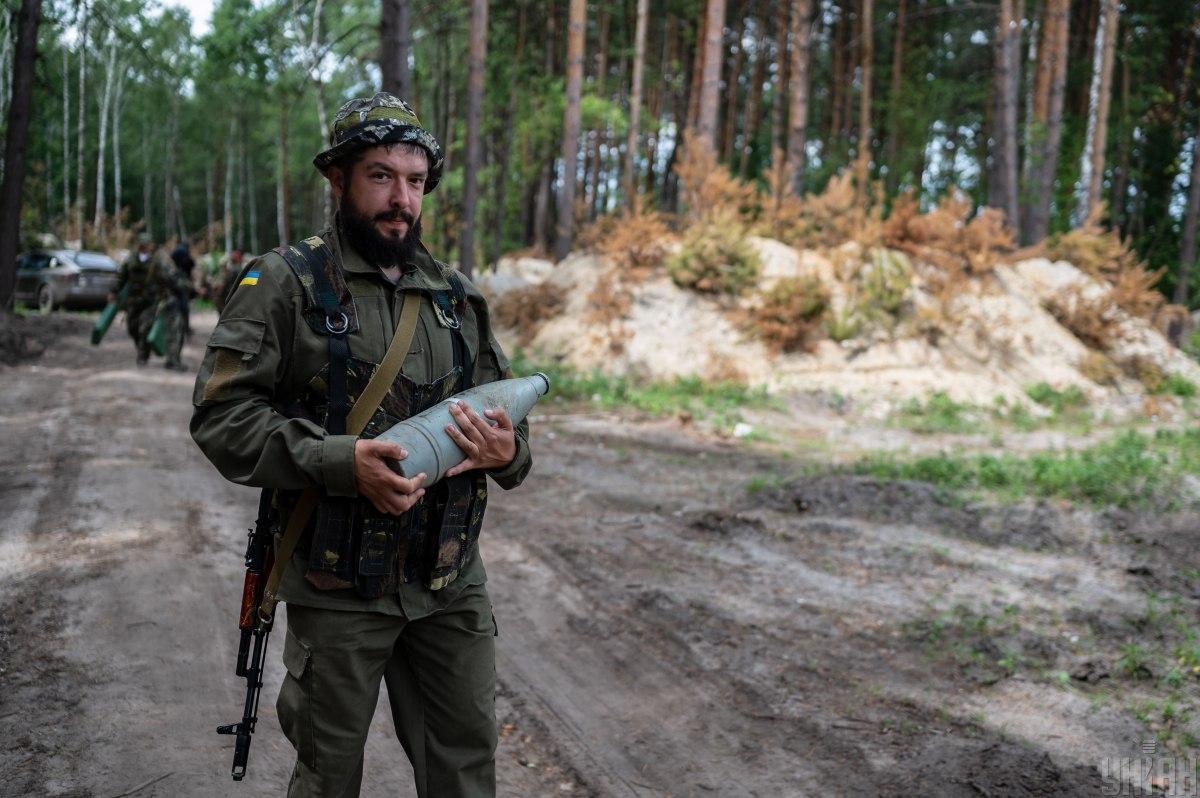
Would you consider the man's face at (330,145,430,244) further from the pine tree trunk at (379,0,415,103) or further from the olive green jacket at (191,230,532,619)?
the pine tree trunk at (379,0,415,103)

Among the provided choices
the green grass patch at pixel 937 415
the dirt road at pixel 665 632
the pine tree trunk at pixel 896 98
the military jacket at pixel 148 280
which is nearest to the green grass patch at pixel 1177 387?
the green grass patch at pixel 937 415

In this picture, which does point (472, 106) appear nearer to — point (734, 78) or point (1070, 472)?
point (1070, 472)

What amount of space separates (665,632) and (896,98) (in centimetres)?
2711

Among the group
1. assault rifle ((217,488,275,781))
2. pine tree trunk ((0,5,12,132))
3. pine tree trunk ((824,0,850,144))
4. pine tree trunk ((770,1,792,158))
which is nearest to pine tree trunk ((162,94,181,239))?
pine tree trunk ((0,5,12,132))

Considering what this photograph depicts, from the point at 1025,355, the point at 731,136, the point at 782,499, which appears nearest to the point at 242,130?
the point at 731,136

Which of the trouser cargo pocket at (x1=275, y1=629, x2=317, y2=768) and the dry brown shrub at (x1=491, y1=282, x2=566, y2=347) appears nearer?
the trouser cargo pocket at (x1=275, y1=629, x2=317, y2=768)

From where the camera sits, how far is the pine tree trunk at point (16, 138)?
1499 centimetres

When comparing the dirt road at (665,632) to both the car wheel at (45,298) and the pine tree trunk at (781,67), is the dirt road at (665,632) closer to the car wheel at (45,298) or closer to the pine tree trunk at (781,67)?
the car wheel at (45,298)

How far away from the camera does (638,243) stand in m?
14.7

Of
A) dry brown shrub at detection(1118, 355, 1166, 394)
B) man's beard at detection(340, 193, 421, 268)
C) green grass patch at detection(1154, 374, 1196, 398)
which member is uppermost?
man's beard at detection(340, 193, 421, 268)

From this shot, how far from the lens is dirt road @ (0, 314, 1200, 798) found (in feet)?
11.8

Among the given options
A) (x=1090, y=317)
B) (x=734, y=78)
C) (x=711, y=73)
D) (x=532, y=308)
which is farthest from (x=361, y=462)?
(x=734, y=78)

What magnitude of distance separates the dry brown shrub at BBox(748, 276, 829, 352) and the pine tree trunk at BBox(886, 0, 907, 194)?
1694 centimetres

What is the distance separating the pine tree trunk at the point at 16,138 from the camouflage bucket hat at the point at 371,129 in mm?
15834
